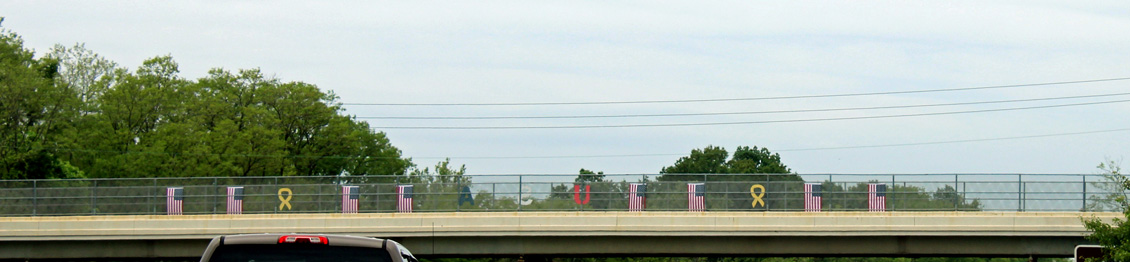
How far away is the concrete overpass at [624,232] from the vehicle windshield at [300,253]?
2208 cm

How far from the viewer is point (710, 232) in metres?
31.7

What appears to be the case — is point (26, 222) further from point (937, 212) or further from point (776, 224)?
point (937, 212)

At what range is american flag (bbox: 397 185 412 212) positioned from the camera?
33719mm

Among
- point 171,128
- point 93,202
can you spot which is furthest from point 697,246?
point 171,128

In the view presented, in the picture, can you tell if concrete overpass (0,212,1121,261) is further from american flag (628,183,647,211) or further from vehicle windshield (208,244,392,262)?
vehicle windshield (208,244,392,262)

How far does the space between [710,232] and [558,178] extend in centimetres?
413

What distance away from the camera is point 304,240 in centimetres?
948

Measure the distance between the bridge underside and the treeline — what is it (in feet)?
81.9

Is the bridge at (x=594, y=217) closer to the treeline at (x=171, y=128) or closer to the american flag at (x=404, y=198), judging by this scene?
the american flag at (x=404, y=198)

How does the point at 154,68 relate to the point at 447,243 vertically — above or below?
above

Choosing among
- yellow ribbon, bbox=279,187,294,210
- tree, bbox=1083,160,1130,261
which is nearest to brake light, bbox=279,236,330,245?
tree, bbox=1083,160,1130,261

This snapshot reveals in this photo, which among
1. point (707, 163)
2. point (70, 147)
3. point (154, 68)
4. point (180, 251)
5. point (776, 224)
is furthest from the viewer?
point (707, 163)

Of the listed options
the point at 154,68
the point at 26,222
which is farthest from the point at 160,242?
the point at 154,68

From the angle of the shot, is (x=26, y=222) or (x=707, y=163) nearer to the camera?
(x=26, y=222)
